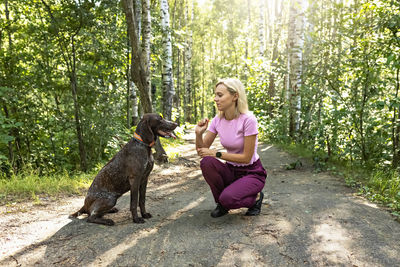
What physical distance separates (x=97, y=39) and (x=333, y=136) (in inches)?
284

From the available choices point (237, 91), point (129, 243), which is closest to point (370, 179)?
point (237, 91)

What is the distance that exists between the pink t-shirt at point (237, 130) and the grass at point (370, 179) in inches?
85.9

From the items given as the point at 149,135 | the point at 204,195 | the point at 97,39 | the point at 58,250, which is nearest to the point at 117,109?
the point at 97,39

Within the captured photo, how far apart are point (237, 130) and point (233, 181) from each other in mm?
761

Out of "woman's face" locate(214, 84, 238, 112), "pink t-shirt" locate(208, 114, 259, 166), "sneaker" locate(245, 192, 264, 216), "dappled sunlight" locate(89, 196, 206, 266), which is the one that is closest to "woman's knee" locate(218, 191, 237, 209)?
"sneaker" locate(245, 192, 264, 216)

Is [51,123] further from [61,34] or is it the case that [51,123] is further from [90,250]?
[90,250]

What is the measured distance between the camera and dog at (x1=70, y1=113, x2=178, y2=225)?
3285 mm

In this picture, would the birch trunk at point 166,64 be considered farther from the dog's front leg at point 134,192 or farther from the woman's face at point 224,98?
the dog's front leg at point 134,192

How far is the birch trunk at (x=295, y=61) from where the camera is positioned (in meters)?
8.46

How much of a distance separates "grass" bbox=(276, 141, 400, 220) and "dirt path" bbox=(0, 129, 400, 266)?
27cm

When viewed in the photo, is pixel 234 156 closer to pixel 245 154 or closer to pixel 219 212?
pixel 245 154

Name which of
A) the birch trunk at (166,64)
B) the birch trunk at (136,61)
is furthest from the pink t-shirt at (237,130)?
the birch trunk at (166,64)

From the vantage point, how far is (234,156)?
337 centimetres

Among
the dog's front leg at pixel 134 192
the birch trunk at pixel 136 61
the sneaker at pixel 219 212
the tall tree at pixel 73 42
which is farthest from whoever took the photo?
the tall tree at pixel 73 42
